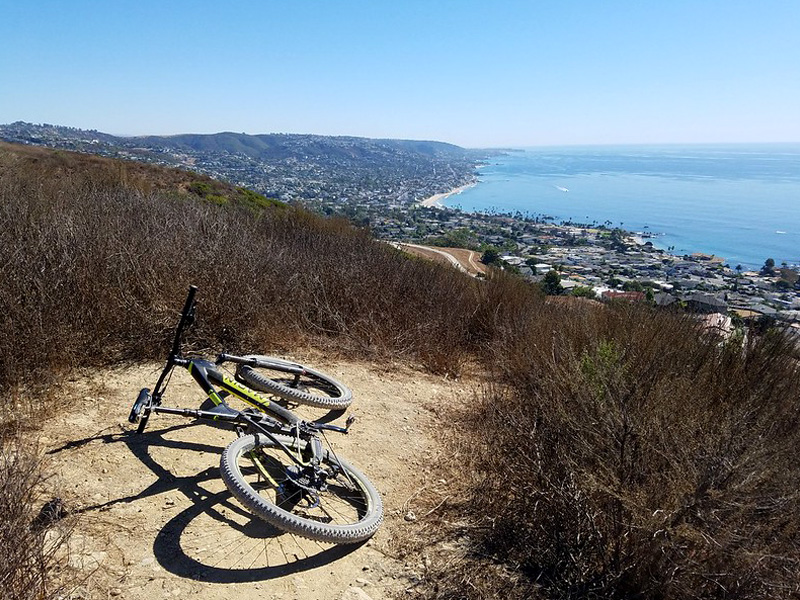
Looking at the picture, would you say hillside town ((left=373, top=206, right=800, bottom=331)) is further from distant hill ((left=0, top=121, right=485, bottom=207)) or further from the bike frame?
distant hill ((left=0, top=121, right=485, bottom=207))

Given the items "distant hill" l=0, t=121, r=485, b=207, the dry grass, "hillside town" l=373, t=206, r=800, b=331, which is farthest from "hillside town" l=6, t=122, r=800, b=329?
the dry grass

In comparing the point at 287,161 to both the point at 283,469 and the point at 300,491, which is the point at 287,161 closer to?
the point at 283,469

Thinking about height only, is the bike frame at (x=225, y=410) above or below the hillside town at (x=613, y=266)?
above

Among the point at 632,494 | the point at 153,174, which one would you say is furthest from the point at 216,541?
the point at 153,174

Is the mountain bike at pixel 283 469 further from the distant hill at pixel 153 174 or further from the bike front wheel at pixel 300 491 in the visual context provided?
the distant hill at pixel 153 174

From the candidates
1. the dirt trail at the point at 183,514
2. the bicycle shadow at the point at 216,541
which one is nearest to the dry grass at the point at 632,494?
the dirt trail at the point at 183,514

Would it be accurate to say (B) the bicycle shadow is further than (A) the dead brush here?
Yes
